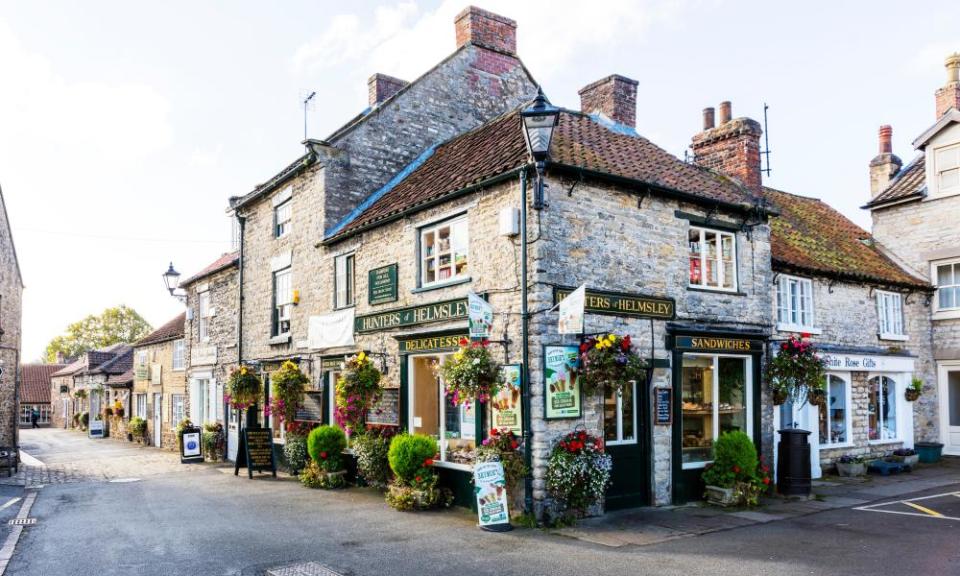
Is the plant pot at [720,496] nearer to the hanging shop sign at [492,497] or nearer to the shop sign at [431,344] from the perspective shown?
the hanging shop sign at [492,497]

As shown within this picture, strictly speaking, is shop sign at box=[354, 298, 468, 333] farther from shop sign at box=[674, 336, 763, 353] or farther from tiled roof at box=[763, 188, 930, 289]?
tiled roof at box=[763, 188, 930, 289]

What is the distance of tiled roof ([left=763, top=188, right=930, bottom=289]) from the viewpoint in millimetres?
17344

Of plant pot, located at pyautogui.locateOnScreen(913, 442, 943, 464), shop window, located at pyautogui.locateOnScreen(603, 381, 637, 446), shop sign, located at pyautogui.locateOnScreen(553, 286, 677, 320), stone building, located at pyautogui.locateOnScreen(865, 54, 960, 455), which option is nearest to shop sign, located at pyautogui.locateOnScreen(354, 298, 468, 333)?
shop sign, located at pyautogui.locateOnScreen(553, 286, 677, 320)

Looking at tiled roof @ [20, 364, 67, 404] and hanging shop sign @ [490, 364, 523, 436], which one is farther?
tiled roof @ [20, 364, 67, 404]

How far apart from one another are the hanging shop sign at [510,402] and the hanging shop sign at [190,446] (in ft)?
44.8

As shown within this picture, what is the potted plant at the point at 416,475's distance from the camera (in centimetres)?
Answer: 1267

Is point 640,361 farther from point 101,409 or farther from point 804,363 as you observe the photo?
point 101,409

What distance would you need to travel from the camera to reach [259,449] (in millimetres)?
18125

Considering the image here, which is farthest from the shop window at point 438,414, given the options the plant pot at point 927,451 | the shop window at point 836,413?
the plant pot at point 927,451

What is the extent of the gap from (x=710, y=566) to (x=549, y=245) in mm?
5042

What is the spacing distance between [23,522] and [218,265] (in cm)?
1408

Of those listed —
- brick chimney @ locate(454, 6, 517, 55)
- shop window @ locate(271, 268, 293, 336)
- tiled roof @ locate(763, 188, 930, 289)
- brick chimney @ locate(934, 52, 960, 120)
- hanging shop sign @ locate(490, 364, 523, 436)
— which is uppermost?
brick chimney @ locate(454, 6, 517, 55)

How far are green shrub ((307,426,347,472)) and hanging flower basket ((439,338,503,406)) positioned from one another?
202 inches

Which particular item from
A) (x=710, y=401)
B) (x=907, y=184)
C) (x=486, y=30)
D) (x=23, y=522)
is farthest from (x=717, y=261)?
(x=23, y=522)
